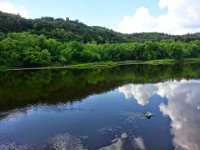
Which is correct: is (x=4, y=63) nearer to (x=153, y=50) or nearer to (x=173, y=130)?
(x=153, y=50)

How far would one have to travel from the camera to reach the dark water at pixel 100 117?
28891mm

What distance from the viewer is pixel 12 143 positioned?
95.6 feet

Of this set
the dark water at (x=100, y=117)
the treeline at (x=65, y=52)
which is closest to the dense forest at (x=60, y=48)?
the treeline at (x=65, y=52)

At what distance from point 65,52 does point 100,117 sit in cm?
7896

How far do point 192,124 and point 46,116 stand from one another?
59.6ft

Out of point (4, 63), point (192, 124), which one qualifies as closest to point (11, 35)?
point (4, 63)

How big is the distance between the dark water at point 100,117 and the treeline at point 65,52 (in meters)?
42.6

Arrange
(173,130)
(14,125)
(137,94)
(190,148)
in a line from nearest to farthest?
(190,148), (173,130), (14,125), (137,94)

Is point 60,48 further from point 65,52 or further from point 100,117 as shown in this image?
point 100,117

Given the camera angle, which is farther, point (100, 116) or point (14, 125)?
point (100, 116)

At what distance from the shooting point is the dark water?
94.8 ft

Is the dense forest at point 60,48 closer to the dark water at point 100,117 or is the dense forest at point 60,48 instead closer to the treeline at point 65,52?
the treeline at point 65,52

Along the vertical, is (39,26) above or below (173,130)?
above

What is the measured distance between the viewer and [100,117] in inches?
1492
